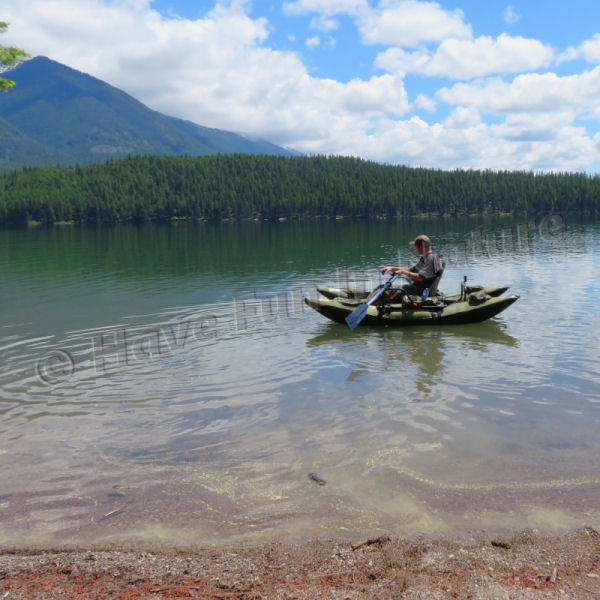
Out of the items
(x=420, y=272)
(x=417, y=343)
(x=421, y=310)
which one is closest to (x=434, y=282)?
(x=420, y=272)

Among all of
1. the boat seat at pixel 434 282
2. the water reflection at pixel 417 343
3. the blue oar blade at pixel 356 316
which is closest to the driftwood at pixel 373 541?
the water reflection at pixel 417 343

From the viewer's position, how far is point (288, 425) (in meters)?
9.63

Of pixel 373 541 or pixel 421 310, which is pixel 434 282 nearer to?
pixel 421 310

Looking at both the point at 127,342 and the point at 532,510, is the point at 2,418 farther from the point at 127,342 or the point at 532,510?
the point at 532,510

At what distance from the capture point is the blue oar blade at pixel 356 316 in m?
17.5

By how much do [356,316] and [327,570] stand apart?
42.4 ft

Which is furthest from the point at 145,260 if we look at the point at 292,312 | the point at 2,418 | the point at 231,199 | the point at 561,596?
the point at 231,199

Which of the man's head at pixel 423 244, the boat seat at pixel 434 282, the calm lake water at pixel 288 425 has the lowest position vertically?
the calm lake water at pixel 288 425

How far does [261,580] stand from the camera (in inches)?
190

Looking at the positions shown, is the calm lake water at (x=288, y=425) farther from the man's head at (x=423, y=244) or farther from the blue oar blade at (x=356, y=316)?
the man's head at (x=423, y=244)

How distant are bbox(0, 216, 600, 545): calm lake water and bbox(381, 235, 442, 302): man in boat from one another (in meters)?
1.68

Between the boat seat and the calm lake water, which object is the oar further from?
the boat seat

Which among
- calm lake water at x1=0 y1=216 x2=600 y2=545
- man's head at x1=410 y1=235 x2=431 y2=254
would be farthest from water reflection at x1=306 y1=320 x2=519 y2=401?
man's head at x1=410 y1=235 x2=431 y2=254

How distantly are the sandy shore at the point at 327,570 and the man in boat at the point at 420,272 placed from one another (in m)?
12.6
